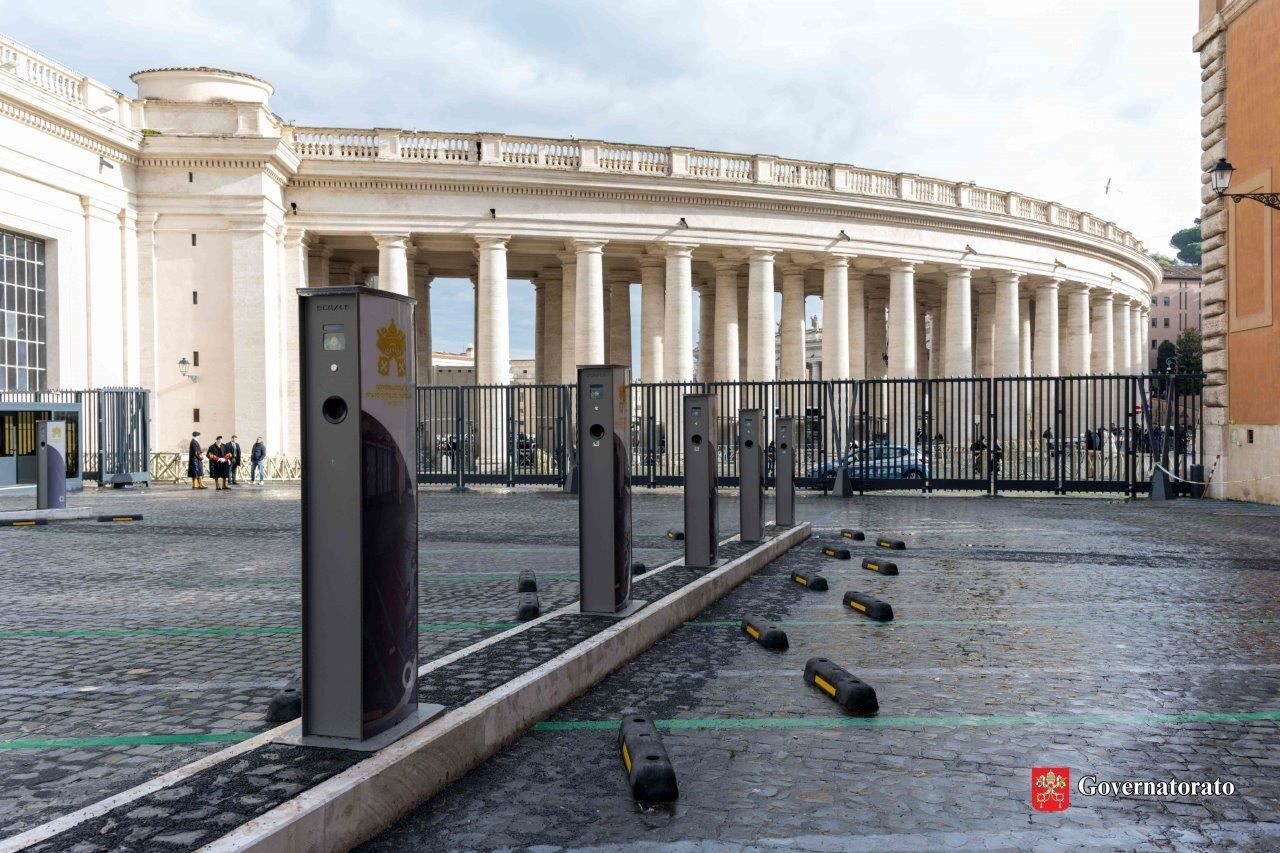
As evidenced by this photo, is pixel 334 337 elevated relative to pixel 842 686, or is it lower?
elevated

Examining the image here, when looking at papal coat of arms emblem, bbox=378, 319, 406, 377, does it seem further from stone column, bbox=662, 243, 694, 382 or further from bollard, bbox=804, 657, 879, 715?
stone column, bbox=662, 243, 694, 382

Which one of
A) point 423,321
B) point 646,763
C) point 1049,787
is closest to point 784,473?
point 1049,787

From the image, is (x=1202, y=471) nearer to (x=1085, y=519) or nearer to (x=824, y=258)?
(x=1085, y=519)

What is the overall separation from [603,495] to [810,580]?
3.62 metres

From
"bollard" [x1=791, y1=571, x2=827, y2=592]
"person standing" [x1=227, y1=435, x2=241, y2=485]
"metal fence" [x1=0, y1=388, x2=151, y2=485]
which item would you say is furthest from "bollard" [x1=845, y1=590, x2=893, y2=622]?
"metal fence" [x1=0, y1=388, x2=151, y2=485]

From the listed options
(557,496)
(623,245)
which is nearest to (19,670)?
(557,496)

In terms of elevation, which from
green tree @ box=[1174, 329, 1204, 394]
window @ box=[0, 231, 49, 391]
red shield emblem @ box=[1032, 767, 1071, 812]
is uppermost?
green tree @ box=[1174, 329, 1204, 394]

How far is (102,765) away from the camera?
15.1 feet

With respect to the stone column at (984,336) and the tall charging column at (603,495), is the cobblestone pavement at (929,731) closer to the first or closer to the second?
the tall charging column at (603,495)

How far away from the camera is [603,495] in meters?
7.50

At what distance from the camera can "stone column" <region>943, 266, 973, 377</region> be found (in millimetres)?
48688

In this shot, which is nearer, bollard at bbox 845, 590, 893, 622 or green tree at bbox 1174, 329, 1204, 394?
bollard at bbox 845, 590, 893, 622

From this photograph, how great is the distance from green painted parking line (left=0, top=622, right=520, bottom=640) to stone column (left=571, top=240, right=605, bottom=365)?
32.1 m

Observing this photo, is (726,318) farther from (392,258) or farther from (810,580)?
(810,580)
